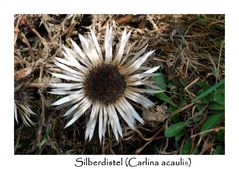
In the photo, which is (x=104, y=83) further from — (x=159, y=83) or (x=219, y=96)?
(x=219, y=96)

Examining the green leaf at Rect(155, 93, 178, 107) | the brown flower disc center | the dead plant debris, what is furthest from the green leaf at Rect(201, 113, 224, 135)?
the brown flower disc center

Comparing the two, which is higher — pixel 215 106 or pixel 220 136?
pixel 215 106

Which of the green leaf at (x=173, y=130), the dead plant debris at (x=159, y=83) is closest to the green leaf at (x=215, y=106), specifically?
the dead plant debris at (x=159, y=83)

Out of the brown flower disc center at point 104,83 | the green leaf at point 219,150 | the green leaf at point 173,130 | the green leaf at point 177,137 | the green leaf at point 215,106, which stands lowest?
the green leaf at point 219,150

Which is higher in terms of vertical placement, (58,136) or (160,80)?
(160,80)

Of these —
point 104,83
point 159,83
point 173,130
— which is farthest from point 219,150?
point 104,83

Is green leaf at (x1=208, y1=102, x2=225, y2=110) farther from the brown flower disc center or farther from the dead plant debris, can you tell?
the brown flower disc center

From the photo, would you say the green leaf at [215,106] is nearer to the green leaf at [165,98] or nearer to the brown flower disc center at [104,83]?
the green leaf at [165,98]
